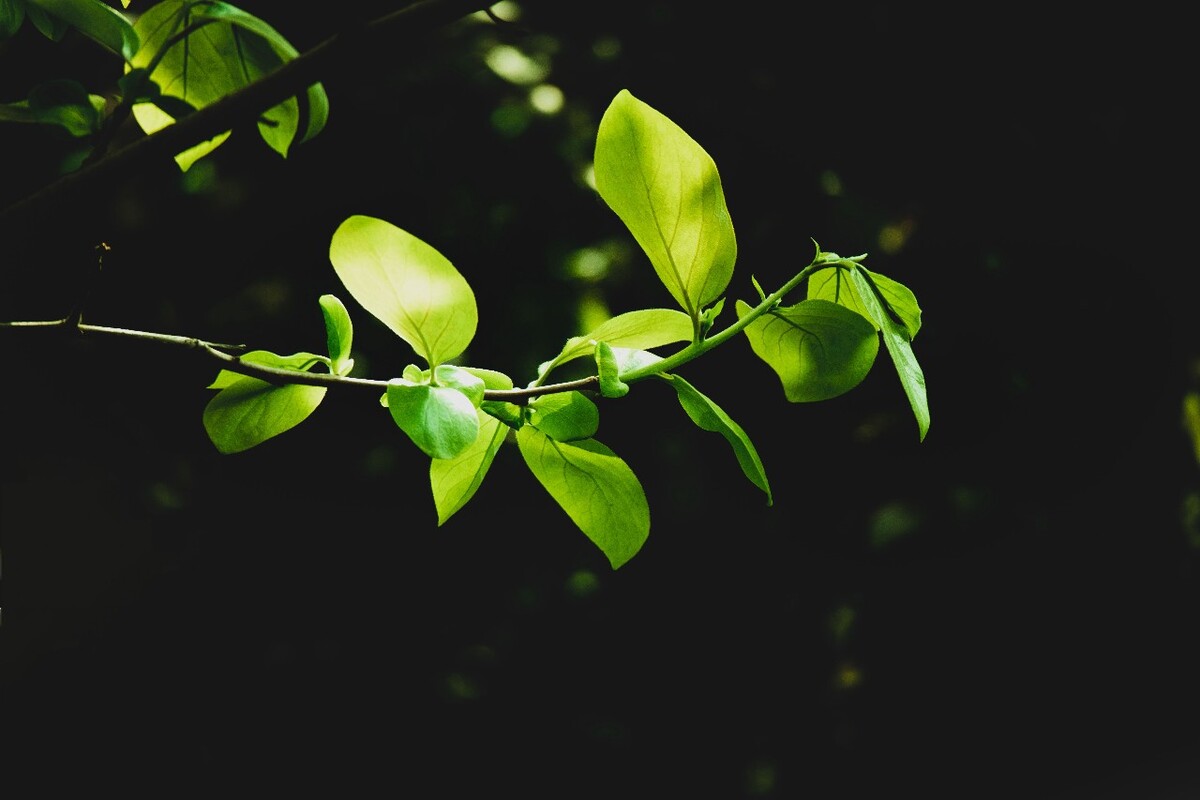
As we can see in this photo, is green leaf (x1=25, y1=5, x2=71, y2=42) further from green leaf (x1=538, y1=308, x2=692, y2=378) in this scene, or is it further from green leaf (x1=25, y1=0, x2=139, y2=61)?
green leaf (x1=538, y1=308, x2=692, y2=378)

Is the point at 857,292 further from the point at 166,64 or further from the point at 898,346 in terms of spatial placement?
the point at 166,64

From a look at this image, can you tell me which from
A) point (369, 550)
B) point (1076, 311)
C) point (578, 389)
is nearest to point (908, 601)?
point (1076, 311)

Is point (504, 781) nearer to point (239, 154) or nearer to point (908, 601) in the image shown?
point (908, 601)

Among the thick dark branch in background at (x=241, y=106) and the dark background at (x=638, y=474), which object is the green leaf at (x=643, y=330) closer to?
the thick dark branch in background at (x=241, y=106)

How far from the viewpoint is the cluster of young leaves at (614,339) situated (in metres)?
0.15

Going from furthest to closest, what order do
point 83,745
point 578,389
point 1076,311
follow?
point 1076,311, point 83,745, point 578,389

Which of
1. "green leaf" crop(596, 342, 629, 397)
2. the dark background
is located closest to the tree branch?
"green leaf" crop(596, 342, 629, 397)

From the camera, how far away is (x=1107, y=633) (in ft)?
2.35

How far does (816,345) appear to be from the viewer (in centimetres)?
17

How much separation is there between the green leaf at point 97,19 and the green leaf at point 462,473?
0.10m

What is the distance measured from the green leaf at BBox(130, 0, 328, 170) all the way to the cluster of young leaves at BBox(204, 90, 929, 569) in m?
0.06

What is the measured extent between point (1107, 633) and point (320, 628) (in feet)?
2.13

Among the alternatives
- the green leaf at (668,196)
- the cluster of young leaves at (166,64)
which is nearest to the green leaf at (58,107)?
the cluster of young leaves at (166,64)

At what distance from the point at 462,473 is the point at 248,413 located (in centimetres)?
5
